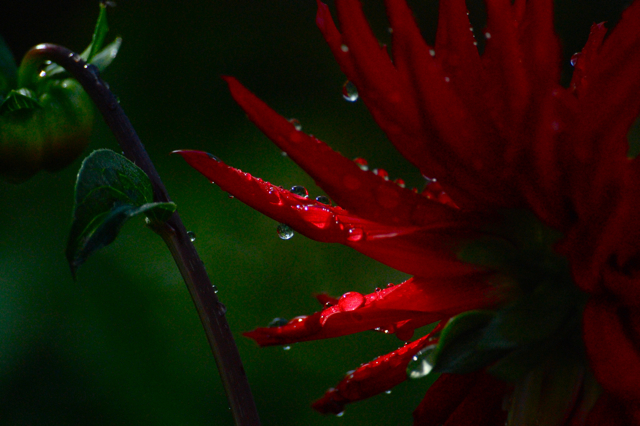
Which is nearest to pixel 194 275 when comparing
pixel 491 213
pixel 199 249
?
pixel 491 213

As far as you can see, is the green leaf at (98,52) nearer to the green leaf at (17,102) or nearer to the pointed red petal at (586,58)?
the green leaf at (17,102)

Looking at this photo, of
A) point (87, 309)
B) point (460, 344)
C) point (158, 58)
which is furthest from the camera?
point (158, 58)

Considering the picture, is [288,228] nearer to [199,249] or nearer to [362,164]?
[362,164]

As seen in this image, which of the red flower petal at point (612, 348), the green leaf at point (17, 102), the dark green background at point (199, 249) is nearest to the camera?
the red flower petal at point (612, 348)

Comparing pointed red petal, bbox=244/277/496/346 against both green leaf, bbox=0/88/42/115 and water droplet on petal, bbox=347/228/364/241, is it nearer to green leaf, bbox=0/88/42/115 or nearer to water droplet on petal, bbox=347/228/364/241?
water droplet on petal, bbox=347/228/364/241

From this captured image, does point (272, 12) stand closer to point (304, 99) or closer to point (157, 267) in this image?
point (304, 99)

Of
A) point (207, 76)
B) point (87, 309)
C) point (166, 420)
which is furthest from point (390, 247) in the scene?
point (207, 76)

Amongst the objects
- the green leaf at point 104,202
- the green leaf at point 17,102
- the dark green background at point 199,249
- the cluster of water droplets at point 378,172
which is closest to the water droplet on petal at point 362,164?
the cluster of water droplets at point 378,172
